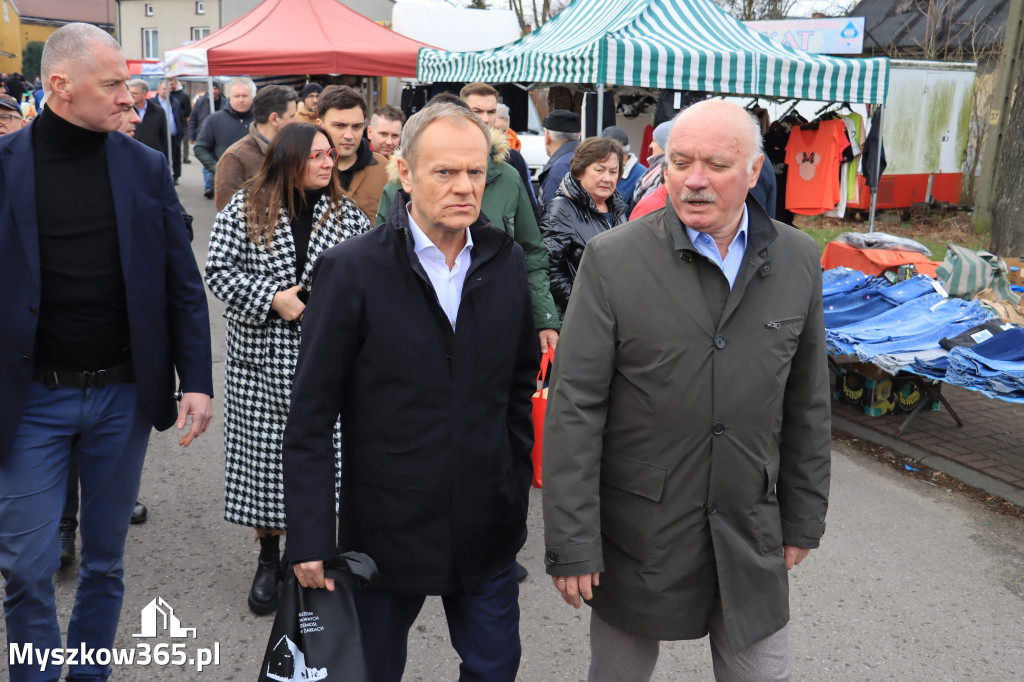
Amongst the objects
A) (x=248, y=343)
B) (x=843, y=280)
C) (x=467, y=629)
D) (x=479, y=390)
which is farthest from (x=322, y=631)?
(x=843, y=280)

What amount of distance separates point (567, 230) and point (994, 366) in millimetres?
2576

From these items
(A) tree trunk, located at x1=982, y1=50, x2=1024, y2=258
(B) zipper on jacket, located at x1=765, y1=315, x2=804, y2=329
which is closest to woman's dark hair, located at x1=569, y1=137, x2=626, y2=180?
(B) zipper on jacket, located at x1=765, y1=315, x2=804, y2=329

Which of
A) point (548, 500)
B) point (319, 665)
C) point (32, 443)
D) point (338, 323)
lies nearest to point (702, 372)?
point (548, 500)

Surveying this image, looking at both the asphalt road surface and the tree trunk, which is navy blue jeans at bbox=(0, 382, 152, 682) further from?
the tree trunk

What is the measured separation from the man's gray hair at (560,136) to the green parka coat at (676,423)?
17.3ft

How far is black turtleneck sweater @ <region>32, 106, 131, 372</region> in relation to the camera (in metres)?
2.75

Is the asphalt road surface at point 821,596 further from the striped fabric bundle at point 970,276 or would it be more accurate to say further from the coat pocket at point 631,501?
the striped fabric bundle at point 970,276

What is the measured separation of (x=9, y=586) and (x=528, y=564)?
7.41ft

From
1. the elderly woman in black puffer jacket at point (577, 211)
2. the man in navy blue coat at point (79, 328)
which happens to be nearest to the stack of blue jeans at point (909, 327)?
the elderly woman in black puffer jacket at point (577, 211)

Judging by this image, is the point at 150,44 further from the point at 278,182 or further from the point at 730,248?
the point at 730,248

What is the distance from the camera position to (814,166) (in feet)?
36.0

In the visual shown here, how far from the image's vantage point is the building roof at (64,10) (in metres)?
69.3

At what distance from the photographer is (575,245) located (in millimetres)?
4816

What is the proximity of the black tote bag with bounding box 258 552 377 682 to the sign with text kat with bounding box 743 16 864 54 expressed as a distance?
60.2 feet
